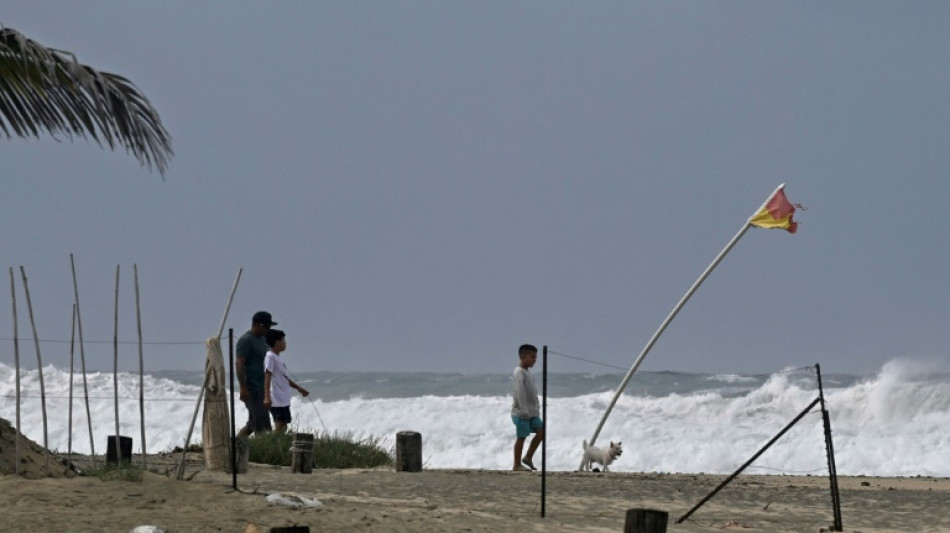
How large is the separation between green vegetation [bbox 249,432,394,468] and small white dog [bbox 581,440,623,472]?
2469 mm

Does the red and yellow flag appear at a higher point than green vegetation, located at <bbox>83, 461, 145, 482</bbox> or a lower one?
higher

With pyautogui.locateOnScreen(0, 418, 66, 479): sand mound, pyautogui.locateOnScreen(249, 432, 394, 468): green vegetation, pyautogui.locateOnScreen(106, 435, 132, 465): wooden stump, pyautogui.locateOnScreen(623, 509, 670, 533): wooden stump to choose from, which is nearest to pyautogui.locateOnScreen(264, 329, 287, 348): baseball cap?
pyautogui.locateOnScreen(249, 432, 394, 468): green vegetation

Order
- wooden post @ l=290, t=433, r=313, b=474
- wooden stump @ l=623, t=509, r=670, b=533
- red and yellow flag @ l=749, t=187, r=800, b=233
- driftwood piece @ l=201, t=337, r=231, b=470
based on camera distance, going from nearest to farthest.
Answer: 1. wooden stump @ l=623, t=509, r=670, b=533
2. driftwood piece @ l=201, t=337, r=231, b=470
3. wooden post @ l=290, t=433, r=313, b=474
4. red and yellow flag @ l=749, t=187, r=800, b=233

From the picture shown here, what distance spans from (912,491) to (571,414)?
17199mm

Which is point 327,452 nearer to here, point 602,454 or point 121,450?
point 121,450

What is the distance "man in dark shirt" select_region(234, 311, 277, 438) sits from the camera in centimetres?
1403

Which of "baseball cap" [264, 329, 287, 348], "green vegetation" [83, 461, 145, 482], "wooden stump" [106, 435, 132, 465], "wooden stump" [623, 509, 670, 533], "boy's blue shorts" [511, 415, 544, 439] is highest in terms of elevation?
"baseball cap" [264, 329, 287, 348]

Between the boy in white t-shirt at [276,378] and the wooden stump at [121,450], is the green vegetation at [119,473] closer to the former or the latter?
the wooden stump at [121,450]

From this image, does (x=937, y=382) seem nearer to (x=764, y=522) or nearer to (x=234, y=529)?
(x=764, y=522)

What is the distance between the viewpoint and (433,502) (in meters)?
10.3

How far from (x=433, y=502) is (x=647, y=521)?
322cm

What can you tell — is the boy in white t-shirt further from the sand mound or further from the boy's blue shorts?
the sand mound

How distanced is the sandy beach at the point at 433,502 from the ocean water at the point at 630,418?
6851 mm

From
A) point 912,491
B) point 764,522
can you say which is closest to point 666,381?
point 912,491
